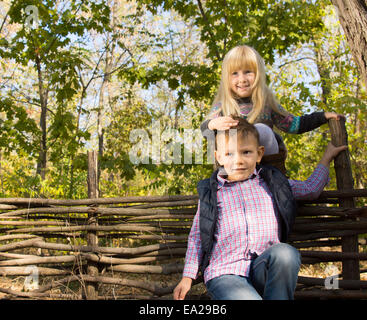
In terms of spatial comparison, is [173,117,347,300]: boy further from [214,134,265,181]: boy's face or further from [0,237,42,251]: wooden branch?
[0,237,42,251]: wooden branch

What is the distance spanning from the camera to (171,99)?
15672 mm

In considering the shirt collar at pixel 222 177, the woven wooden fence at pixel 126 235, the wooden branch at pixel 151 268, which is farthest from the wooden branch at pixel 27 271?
the shirt collar at pixel 222 177

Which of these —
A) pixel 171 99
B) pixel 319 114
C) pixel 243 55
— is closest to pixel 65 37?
pixel 243 55

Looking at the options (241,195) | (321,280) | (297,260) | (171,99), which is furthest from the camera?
(171,99)

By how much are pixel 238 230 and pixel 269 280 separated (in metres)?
0.29

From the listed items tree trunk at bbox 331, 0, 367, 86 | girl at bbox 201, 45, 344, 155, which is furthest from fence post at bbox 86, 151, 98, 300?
tree trunk at bbox 331, 0, 367, 86

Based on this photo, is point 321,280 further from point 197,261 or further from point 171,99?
point 171,99

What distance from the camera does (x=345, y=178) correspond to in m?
2.62

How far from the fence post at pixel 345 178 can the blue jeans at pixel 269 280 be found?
1032 millimetres

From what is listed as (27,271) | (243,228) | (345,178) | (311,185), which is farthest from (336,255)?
(27,271)

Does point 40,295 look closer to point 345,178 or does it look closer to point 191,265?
point 191,265

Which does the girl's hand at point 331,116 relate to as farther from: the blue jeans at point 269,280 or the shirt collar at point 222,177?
the blue jeans at point 269,280

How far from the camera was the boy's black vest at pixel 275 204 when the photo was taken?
6.53 ft
